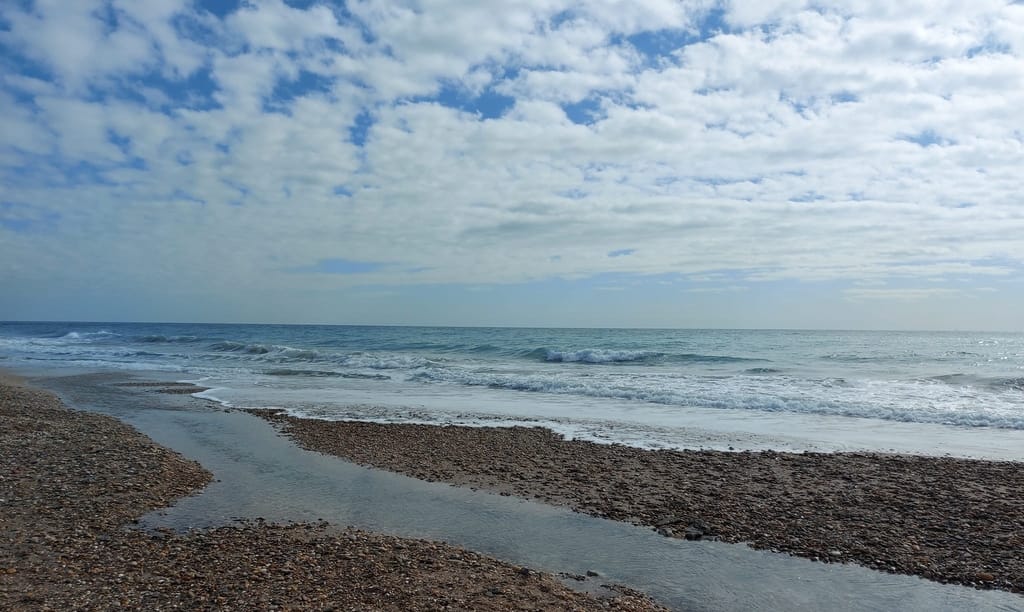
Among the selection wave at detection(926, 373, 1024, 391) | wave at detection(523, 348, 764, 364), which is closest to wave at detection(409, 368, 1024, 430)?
wave at detection(926, 373, 1024, 391)

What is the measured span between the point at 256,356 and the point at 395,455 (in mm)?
35225

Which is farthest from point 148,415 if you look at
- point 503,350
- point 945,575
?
point 503,350

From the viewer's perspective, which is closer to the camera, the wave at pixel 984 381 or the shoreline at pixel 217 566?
the shoreline at pixel 217 566

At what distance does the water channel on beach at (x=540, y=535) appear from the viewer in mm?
5957

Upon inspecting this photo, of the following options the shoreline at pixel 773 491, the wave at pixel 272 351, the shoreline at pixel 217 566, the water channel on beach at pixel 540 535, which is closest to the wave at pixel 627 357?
the wave at pixel 272 351

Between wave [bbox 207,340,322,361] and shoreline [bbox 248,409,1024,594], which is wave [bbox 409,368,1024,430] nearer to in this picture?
shoreline [bbox 248,409,1024,594]

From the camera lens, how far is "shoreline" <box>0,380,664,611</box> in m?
5.24

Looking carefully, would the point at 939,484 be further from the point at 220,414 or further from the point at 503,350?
the point at 503,350

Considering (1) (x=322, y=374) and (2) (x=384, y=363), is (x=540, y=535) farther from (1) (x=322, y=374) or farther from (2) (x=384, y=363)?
(2) (x=384, y=363)

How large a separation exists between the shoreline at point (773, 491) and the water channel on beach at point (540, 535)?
37cm

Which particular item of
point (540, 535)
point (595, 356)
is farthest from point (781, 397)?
point (595, 356)

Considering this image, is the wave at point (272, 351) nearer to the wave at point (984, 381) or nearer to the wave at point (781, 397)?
the wave at point (781, 397)

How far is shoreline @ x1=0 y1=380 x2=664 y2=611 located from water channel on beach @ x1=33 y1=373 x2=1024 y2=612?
1.44 ft

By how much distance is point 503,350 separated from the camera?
50.9m
